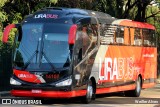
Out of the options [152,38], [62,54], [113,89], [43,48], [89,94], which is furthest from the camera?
[152,38]

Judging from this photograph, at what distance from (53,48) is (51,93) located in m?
1.57

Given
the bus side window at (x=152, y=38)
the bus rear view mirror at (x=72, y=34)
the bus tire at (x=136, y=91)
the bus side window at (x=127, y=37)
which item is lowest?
the bus tire at (x=136, y=91)

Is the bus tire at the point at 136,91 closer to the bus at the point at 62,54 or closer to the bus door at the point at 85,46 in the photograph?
the bus at the point at 62,54

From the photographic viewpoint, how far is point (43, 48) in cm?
1594

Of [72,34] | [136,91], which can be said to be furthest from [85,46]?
[136,91]

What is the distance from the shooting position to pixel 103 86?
60.0 feet

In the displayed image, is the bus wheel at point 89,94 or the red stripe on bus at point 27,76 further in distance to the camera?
the bus wheel at point 89,94

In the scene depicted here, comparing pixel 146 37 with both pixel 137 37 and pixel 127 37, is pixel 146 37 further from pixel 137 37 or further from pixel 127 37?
pixel 127 37

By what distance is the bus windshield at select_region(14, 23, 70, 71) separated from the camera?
51.7 feet

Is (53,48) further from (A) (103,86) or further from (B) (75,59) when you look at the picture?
(A) (103,86)

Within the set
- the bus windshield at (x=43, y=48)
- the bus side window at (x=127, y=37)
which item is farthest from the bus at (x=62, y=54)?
the bus side window at (x=127, y=37)

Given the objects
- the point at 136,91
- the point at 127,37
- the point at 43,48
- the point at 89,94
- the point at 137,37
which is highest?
the point at 43,48

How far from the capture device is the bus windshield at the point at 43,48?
15766mm

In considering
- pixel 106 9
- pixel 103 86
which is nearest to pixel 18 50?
pixel 103 86
